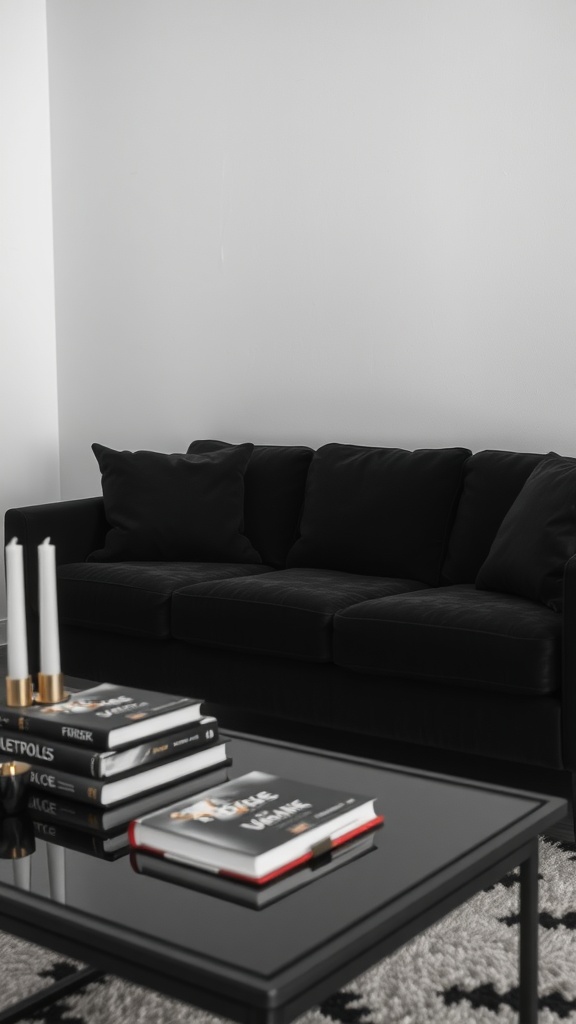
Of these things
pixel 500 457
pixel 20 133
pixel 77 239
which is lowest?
pixel 500 457

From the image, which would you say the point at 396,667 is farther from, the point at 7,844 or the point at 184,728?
the point at 7,844

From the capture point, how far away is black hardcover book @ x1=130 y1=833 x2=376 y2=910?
1.41 metres

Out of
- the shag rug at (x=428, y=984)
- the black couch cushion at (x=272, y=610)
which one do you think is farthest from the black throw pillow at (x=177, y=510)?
the shag rug at (x=428, y=984)

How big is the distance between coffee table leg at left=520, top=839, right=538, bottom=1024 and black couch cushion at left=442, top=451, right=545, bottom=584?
1.87m

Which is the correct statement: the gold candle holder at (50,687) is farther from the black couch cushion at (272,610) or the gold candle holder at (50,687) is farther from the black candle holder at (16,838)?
the black couch cushion at (272,610)

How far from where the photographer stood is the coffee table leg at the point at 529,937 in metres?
1.68

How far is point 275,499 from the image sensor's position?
4.05 meters

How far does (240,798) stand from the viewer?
1629 millimetres

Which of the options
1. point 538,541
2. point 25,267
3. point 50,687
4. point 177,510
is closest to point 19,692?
point 50,687

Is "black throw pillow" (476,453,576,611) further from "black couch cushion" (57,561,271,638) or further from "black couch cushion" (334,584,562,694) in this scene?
"black couch cushion" (57,561,271,638)

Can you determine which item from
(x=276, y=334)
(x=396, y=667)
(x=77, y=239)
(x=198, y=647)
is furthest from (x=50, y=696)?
(x=77, y=239)

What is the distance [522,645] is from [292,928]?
1529 mm

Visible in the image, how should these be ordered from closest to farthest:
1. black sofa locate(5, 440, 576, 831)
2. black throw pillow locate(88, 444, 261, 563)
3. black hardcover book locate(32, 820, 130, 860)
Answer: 1. black hardcover book locate(32, 820, 130, 860)
2. black sofa locate(5, 440, 576, 831)
3. black throw pillow locate(88, 444, 261, 563)

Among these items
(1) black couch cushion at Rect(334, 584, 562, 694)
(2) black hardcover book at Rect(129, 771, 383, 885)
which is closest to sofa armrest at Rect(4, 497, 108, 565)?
(1) black couch cushion at Rect(334, 584, 562, 694)
